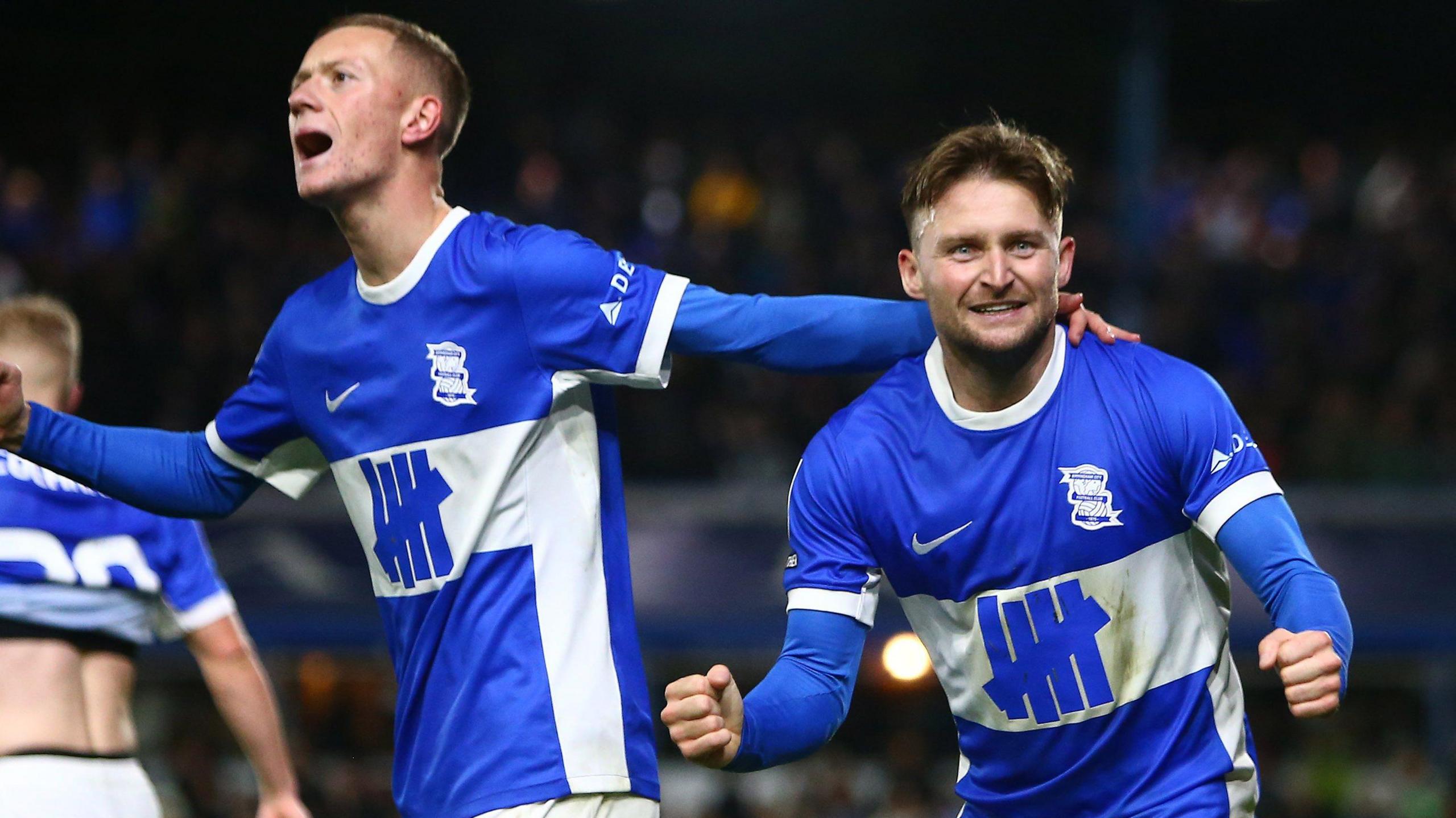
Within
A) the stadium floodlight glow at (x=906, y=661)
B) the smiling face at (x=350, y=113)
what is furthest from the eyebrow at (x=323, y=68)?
the stadium floodlight glow at (x=906, y=661)

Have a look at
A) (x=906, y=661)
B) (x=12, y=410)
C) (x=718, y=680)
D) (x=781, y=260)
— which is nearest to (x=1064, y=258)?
(x=718, y=680)

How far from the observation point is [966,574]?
11.7 feet

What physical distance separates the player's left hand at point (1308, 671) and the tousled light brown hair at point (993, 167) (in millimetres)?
1104

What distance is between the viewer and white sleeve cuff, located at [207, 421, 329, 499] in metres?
4.00

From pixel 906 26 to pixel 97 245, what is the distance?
10.1 metres

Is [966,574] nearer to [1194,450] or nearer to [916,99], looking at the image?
[1194,450]

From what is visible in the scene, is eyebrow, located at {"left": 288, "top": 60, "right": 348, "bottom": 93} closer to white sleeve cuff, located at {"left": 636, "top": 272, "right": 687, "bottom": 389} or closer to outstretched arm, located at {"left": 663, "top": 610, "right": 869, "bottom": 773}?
white sleeve cuff, located at {"left": 636, "top": 272, "right": 687, "bottom": 389}

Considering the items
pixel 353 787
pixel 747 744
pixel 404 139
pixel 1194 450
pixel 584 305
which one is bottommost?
pixel 353 787

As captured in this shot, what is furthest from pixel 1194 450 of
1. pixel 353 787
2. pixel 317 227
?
pixel 317 227

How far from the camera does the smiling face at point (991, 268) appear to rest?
11.4 feet

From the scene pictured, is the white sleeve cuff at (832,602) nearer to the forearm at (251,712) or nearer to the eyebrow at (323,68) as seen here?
the eyebrow at (323,68)

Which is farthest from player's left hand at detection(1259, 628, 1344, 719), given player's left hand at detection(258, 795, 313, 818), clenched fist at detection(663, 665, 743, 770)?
player's left hand at detection(258, 795, 313, 818)

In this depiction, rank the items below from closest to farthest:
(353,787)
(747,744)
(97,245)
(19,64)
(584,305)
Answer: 1. (747,744)
2. (584,305)
3. (353,787)
4. (97,245)
5. (19,64)

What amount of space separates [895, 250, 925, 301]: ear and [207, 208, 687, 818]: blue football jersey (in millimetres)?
493
